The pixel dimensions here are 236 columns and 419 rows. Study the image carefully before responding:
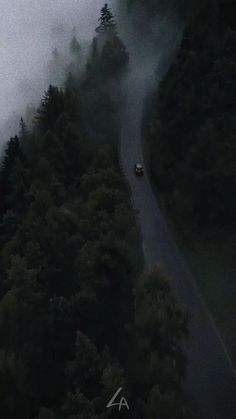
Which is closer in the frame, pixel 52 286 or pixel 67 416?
pixel 67 416

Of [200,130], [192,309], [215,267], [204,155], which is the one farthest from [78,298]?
[200,130]

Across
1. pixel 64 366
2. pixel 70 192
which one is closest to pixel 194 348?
pixel 64 366

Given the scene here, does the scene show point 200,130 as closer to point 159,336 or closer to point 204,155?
point 204,155

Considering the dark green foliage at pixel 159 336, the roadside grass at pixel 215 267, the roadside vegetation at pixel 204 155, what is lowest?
the dark green foliage at pixel 159 336

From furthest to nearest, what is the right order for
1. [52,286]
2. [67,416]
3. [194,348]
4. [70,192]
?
[70,192] → [52,286] → [194,348] → [67,416]

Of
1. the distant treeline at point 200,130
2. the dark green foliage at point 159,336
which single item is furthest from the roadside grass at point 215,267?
the dark green foliage at point 159,336

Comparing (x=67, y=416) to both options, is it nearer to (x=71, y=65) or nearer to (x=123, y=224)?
(x=123, y=224)

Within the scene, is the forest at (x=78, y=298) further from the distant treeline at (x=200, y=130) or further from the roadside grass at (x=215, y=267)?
the roadside grass at (x=215, y=267)
